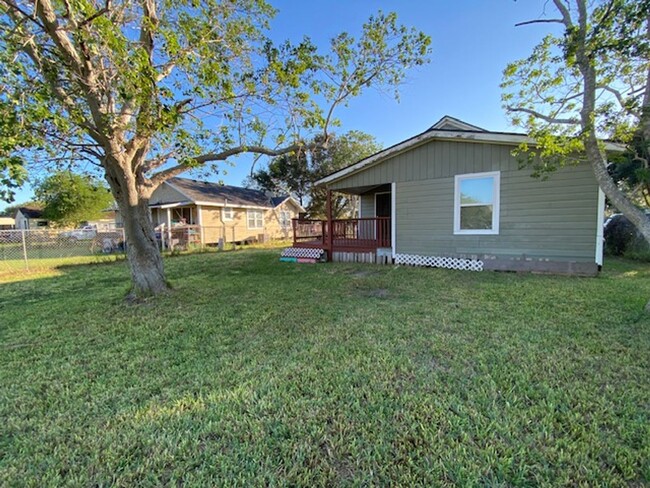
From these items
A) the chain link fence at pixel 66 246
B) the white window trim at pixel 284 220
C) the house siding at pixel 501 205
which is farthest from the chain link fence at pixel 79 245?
the house siding at pixel 501 205

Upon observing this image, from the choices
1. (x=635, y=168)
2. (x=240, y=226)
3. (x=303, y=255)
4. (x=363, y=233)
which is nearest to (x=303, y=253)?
(x=303, y=255)

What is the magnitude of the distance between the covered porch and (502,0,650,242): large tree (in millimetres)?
4018

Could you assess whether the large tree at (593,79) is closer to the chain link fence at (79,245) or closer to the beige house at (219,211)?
the chain link fence at (79,245)

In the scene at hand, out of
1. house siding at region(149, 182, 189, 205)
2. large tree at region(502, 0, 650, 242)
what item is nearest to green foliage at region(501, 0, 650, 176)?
large tree at region(502, 0, 650, 242)

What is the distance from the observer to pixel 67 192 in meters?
27.2

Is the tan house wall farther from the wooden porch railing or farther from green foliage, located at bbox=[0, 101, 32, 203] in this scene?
green foliage, located at bbox=[0, 101, 32, 203]

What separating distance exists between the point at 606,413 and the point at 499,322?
1.86 meters

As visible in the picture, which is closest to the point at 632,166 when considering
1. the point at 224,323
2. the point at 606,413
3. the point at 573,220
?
the point at 573,220

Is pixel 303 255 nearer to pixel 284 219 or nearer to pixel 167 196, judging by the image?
pixel 167 196

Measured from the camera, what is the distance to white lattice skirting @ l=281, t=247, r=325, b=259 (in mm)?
10070

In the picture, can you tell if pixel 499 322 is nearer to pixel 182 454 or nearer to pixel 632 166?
pixel 182 454

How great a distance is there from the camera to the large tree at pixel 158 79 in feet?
11.8

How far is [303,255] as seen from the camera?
405 inches

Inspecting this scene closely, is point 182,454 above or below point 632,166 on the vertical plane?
below
